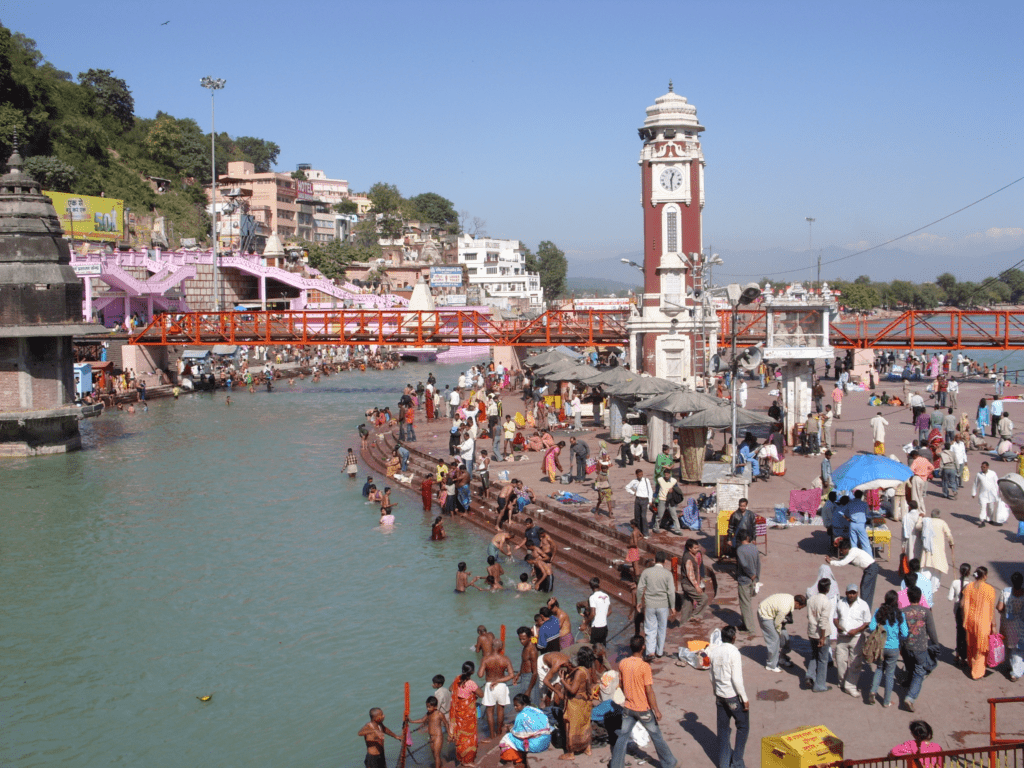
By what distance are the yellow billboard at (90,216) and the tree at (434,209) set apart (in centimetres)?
7555

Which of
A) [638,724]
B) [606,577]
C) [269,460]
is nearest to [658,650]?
[638,724]

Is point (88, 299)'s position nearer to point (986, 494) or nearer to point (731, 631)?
point (986, 494)

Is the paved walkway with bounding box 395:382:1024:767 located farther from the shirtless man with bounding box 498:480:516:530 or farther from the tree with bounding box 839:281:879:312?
the tree with bounding box 839:281:879:312

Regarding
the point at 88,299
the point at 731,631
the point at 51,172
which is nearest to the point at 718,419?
the point at 731,631

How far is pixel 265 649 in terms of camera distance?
13.5m

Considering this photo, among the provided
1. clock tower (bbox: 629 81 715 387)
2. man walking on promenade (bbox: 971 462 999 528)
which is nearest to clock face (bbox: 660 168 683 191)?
clock tower (bbox: 629 81 715 387)

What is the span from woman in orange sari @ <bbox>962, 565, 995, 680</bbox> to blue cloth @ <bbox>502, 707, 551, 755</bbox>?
4.44 m

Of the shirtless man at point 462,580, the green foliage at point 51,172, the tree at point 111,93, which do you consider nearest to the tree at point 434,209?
the tree at point 111,93

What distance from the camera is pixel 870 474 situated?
13852 mm

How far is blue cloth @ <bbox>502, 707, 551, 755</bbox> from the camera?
885 centimetres

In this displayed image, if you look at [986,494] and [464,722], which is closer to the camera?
[464,722]

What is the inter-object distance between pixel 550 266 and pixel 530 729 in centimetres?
12613

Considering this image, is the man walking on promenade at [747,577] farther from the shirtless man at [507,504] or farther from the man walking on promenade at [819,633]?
the shirtless man at [507,504]

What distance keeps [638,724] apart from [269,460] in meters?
21.7
